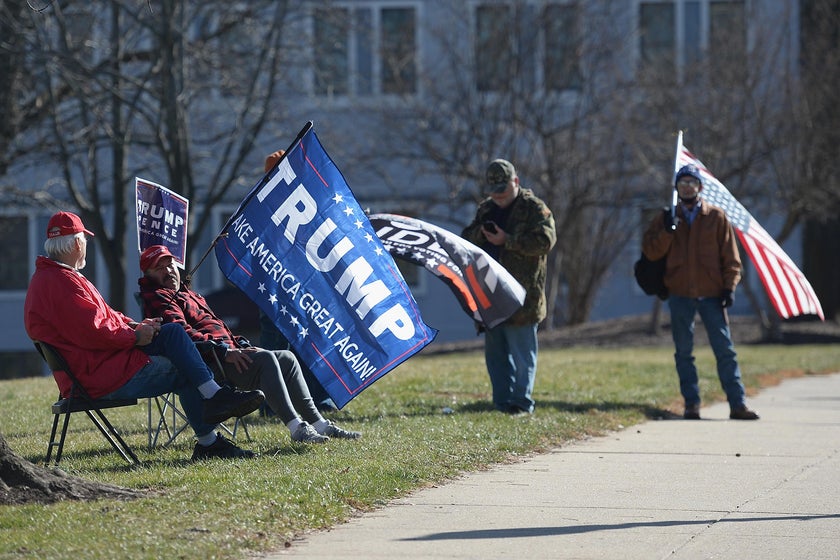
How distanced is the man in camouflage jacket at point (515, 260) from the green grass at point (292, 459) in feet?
1.00

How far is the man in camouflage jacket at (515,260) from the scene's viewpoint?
10.4m

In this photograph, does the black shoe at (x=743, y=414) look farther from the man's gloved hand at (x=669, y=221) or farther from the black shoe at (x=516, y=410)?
the black shoe at (x=516, y=410)

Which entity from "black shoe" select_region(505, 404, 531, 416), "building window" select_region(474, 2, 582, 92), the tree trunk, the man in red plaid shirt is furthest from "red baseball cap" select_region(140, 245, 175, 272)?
"building window" select_region(474, 2, 582, 92)

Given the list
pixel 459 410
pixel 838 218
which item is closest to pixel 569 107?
pixel 838 218

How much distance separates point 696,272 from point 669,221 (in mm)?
488

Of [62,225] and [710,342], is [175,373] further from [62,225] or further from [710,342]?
[710,342]

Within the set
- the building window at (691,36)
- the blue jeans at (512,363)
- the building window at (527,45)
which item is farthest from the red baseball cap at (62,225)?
the building window at (691,36)

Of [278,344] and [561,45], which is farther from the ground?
[561,45]

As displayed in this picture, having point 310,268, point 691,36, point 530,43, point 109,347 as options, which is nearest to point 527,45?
point 530,43

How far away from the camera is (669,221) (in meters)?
10.9

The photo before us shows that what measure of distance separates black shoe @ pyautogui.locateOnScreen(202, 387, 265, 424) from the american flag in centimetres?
535

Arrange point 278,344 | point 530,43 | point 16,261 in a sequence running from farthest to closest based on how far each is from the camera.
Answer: point 16,261 → point 530,43 → point 278,344

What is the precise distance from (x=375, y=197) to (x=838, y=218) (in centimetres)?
914

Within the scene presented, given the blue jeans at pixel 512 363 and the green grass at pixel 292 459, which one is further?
the blue jeans at pixel 512 363
